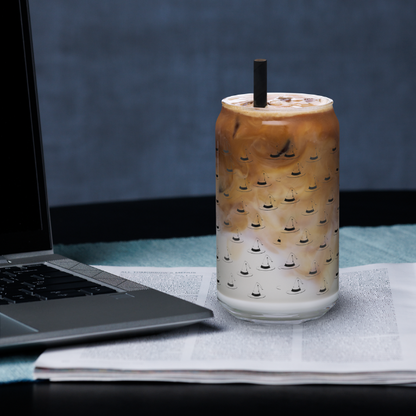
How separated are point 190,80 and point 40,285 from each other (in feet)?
7.08

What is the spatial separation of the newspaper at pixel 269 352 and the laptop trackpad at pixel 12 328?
23 mm

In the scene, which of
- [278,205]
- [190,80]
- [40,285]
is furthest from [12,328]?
[190,80]

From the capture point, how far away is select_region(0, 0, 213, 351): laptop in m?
0.52

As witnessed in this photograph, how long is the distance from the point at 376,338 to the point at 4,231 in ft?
1.47

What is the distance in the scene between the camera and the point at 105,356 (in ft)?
1.65

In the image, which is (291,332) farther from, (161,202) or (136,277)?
(161,202)

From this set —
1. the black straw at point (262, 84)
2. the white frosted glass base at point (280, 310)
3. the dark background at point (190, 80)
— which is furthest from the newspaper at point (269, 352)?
the dark background at point (190, 80)

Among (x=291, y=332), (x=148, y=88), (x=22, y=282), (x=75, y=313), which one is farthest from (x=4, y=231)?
(x=148, y=88)

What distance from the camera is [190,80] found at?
2.70 meters

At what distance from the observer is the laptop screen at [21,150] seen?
779 mm

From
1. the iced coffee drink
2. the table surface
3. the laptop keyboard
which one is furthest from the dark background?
the table surface

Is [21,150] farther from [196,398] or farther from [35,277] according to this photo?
[196,398]

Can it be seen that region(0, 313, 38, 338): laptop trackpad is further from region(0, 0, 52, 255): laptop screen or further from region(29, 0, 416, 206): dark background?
region(29, 0, 416, 206): dark background

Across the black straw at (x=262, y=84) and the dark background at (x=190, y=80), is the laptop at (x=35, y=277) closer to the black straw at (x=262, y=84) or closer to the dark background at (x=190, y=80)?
the black straw at (x=262, y=84)
